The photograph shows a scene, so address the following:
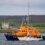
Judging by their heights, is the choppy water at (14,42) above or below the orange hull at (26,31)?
below

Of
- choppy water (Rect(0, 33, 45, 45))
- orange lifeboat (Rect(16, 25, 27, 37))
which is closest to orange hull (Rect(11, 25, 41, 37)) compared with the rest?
orange lifeboat (Rect(16, 25, 27, 37))

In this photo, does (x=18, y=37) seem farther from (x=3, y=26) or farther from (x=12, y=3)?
(x=12, y=3)

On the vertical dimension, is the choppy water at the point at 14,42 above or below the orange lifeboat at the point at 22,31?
below

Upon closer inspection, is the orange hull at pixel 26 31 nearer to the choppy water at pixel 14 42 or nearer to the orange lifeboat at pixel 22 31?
the orange lifeboat at pixel 22 31

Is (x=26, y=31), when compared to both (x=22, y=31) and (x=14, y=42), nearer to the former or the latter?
(x=22, y=31)

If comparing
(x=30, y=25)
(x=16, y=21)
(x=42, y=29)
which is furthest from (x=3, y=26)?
(x=42, y=29)

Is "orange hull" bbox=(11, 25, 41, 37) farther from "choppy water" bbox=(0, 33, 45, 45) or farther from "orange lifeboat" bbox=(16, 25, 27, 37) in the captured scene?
"choppy water" bbox=(0, 33, 45, 45)

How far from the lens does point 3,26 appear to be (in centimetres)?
280

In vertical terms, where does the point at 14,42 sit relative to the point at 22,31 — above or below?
below

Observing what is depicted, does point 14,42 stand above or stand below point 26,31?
below

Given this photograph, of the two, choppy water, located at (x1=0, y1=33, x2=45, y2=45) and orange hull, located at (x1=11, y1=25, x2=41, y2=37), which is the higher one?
orange hull, located at (x1=11, y1=25, x2=41, y2=37)

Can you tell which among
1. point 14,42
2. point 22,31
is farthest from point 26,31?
point 14,42

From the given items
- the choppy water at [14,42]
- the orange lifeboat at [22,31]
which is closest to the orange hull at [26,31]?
the orange lifeboat at [22,31]

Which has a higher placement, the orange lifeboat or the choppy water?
the orange lifeboat
